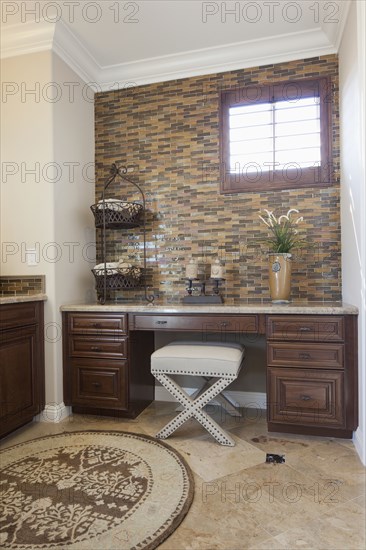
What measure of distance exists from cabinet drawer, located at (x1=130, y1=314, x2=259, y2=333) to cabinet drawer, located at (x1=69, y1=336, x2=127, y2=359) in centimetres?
17

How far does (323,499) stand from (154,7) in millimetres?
3100

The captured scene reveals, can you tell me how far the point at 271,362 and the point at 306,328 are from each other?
317 millimetres

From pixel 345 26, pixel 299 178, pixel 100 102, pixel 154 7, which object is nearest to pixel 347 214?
pixel 299 178

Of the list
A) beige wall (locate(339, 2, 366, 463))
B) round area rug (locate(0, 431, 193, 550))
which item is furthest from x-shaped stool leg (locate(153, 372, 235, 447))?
beige wall (locate(339, 2, 366, 463))

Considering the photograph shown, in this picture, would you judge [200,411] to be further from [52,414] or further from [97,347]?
[52,414]

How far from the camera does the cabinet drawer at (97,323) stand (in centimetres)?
267

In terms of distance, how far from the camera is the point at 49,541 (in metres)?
1.46

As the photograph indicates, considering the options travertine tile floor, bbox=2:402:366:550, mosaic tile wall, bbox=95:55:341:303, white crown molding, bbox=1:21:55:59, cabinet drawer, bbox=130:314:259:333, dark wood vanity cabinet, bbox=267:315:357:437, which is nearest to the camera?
travertine tile floor, bbox=2:402:366:550

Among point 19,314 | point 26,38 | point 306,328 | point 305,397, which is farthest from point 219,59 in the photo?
point 305,397

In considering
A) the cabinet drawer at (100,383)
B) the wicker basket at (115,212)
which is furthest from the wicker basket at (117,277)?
the cabinet drawer at (100,383)

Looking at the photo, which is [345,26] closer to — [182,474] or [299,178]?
[299,178]

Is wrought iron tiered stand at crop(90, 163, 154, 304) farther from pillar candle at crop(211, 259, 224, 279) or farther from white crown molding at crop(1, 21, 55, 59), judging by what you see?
white crown molding at crop(1, 21, 55, 59)

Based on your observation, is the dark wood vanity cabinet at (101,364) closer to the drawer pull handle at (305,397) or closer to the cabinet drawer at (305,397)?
the cabinet drawer at (305,397)

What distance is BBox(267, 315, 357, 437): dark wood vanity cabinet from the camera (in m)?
2.25
